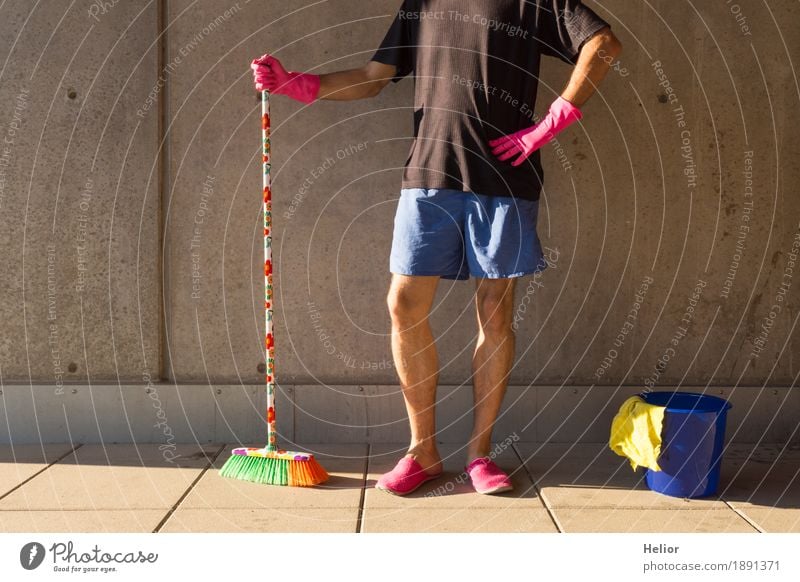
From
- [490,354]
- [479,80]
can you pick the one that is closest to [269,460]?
[490,354]

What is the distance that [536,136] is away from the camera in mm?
3295

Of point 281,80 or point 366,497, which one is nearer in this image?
point 366,497

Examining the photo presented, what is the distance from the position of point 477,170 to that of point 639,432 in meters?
1.11

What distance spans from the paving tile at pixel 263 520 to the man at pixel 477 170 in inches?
12.8

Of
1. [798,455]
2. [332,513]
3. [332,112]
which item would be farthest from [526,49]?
[798,455]

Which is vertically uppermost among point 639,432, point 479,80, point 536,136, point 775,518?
point 479,80

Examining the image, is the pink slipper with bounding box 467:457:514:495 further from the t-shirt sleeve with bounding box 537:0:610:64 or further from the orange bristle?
the t-shirt sleeve with bounding box 537:0:610:64

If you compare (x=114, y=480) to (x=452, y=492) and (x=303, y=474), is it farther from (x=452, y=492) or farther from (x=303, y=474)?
(x=452, y=492)

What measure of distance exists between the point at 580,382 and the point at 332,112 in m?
1.59

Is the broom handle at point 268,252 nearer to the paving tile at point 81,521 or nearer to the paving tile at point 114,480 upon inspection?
the paving tile at point 114,480

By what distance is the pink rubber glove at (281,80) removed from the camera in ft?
11.2

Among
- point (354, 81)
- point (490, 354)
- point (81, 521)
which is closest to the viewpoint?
point (81, 521)

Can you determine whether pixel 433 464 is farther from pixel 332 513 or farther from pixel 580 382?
pixel 580 382

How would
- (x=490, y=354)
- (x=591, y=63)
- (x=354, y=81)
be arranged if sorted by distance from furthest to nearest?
1. (x=354, y=81)
2. (x=490, y=354)
3. (x=591, y=63)
